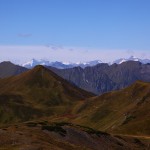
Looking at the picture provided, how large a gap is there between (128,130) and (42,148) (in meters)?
119

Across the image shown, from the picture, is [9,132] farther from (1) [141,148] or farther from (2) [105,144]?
(1) [141,148]

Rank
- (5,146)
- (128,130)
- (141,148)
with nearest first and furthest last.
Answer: (5,146) → (141,148) → (128,130)

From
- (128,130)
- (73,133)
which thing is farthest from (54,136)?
(128,130)

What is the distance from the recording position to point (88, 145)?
11631 cm

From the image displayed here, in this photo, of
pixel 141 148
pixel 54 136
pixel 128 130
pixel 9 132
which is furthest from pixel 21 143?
pixel 128 130

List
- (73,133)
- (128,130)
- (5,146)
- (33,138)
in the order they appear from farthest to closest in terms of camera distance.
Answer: (128,130) → (73,133) → (33,138) → (5,146)

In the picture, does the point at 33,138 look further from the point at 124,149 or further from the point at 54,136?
the point at 124,149

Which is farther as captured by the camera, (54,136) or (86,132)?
(86,132)

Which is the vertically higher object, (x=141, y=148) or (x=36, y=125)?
(x=36, y=125)

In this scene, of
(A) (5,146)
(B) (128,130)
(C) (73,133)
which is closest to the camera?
(A) (5,146)

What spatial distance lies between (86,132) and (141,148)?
21.5 meters

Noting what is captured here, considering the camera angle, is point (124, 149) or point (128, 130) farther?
point (128, 130)

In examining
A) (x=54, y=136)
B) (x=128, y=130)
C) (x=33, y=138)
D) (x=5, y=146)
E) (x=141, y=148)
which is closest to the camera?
(x=5, y=146)

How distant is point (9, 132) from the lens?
9981 cm
